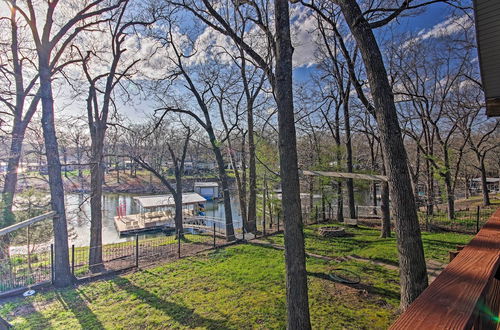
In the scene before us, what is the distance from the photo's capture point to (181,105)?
41.3 feet


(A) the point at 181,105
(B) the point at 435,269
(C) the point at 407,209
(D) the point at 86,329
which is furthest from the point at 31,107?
(B) the point at 435,269

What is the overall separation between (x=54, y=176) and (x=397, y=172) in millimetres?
8777

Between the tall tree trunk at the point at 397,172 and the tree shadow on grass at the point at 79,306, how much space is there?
515 centimetres

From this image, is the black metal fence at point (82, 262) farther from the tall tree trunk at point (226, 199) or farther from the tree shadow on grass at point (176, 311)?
the tree shadow on grass at point (176, 311)

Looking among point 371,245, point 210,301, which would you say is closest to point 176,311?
point 210,301

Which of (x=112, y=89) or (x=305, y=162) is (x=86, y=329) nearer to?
(x=112, y=89)

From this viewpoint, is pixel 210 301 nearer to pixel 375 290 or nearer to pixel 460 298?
pixel 375 290

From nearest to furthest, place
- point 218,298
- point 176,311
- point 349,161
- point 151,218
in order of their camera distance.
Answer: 1. point 176,311
2. point 218,298
3. point 349,161
4. point 151,218

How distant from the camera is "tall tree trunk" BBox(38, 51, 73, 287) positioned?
22.9 ft

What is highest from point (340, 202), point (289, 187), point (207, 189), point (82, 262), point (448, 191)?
point (289, 187)

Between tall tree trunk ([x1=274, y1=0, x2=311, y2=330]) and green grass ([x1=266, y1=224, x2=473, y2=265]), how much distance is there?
462 centimetres

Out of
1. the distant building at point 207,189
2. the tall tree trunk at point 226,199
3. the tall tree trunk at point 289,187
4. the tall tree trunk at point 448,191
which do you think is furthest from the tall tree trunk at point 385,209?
the distant building at point 207,189

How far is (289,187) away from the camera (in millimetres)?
3398

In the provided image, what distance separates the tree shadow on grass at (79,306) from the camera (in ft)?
14.8
